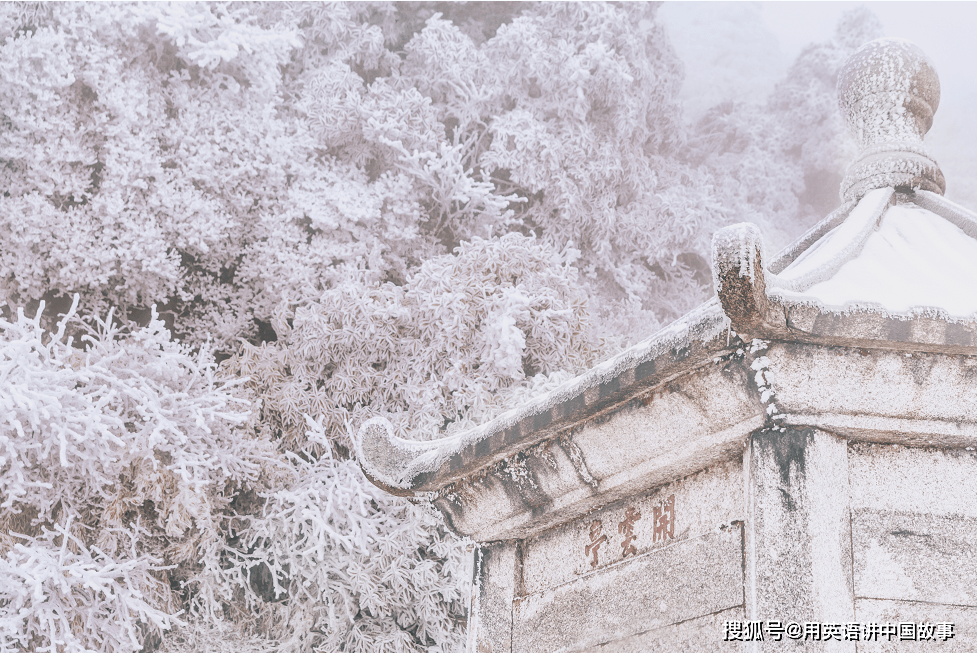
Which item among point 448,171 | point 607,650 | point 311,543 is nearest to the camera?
point 607,650

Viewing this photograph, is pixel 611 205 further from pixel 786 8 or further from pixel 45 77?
pixel 786 8

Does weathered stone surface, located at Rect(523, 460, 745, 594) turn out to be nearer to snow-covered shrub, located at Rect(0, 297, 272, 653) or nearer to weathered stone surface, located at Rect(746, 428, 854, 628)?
weathered stone surface, located at Rect(746, 428, 854, 628)

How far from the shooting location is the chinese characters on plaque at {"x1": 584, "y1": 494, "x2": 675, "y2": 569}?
2.07 meters

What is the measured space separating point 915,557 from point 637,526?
66 cm

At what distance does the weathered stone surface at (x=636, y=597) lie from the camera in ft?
6.07

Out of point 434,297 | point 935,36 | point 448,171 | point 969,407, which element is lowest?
point 969,407

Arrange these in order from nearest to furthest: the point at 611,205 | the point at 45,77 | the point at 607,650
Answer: the point at 607,650
the point at 45,77
the point at 611,205

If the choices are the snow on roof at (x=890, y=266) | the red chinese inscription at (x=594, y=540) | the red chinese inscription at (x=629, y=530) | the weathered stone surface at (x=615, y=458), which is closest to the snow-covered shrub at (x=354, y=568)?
the weathered stone surface at (x=615, y=458)

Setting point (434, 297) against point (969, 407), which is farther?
point (434, 297)

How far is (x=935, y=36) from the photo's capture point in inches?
683

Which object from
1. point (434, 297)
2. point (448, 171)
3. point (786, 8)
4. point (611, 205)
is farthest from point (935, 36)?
point (434, 297)

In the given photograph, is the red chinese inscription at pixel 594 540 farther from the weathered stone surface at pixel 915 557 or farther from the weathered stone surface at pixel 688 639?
the weathered stone surface at pixel 915 557

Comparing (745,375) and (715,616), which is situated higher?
(745,375)

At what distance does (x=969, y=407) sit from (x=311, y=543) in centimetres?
573
